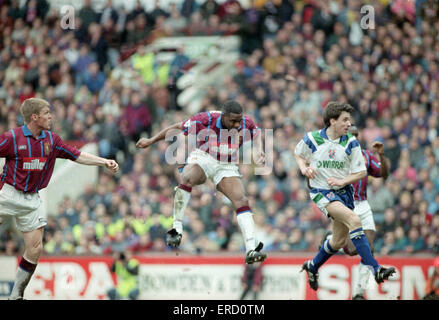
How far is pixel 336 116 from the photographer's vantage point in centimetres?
978

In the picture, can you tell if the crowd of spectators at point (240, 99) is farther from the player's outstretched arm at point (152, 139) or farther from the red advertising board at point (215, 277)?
the player's outstretched arm at point (152, 139)

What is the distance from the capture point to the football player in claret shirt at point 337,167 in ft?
32.1

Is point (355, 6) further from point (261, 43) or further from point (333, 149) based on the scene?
point (333, 149)

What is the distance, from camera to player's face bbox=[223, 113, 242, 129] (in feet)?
33.4

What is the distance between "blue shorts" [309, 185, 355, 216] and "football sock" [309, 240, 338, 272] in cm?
67

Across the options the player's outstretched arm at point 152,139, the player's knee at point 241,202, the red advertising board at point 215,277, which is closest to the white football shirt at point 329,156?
the player's knee at point 241,202

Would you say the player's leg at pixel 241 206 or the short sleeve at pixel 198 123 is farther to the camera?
the short sleeve at pixel 198 123

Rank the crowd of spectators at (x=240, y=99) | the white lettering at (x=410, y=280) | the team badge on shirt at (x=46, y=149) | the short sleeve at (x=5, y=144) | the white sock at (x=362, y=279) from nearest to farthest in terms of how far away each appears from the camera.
A: the short sleeve at (x=5, y=144) < the team badge on shirt at (x=46, y=149) < the white sock at (x=362, y=279) < the white lettering at (x=410, y=280) < the crowd of spectators at (x=240, y=99)

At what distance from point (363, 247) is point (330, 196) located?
747mm

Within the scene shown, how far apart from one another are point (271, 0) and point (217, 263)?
24.1 ft

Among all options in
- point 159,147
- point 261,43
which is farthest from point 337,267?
point 261,43

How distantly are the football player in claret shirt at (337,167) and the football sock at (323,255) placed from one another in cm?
46

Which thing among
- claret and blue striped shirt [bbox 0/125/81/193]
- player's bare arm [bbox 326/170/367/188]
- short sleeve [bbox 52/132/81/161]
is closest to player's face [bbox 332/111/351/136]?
player's bare arm [bbox 326/170/367/188]

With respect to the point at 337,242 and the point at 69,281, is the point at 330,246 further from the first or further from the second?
the point at 69,281
